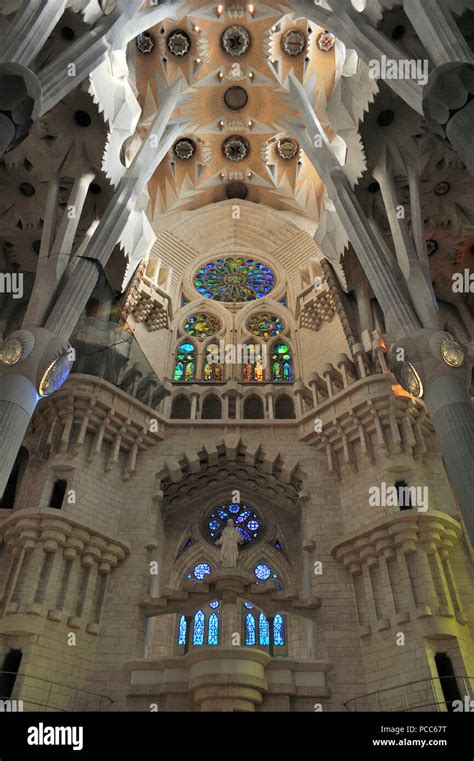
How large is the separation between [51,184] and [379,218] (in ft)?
27.4

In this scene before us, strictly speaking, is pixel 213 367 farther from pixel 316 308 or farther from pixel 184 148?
pixel 184 148

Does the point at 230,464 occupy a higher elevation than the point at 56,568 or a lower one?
higher

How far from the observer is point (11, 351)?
10.1 meters

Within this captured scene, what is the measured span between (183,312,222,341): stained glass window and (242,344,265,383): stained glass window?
5.19ft

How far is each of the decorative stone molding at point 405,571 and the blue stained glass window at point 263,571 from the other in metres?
3.41

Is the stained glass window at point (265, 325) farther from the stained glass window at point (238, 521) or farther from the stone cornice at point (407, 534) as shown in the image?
the stone cornice at point (407, 534)

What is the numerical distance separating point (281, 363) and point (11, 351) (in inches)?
382

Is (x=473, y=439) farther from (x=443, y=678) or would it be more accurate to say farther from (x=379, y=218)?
(x=379, y=218)

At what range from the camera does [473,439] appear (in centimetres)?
936

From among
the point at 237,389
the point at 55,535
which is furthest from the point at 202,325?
the point at 55,535

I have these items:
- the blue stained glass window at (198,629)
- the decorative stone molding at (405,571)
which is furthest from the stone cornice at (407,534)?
the blue stained glass window at (198,629)

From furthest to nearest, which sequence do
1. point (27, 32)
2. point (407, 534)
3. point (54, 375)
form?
point (407, 534) < point (54, 375) < point (27, 32)

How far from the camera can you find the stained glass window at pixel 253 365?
17688mm
